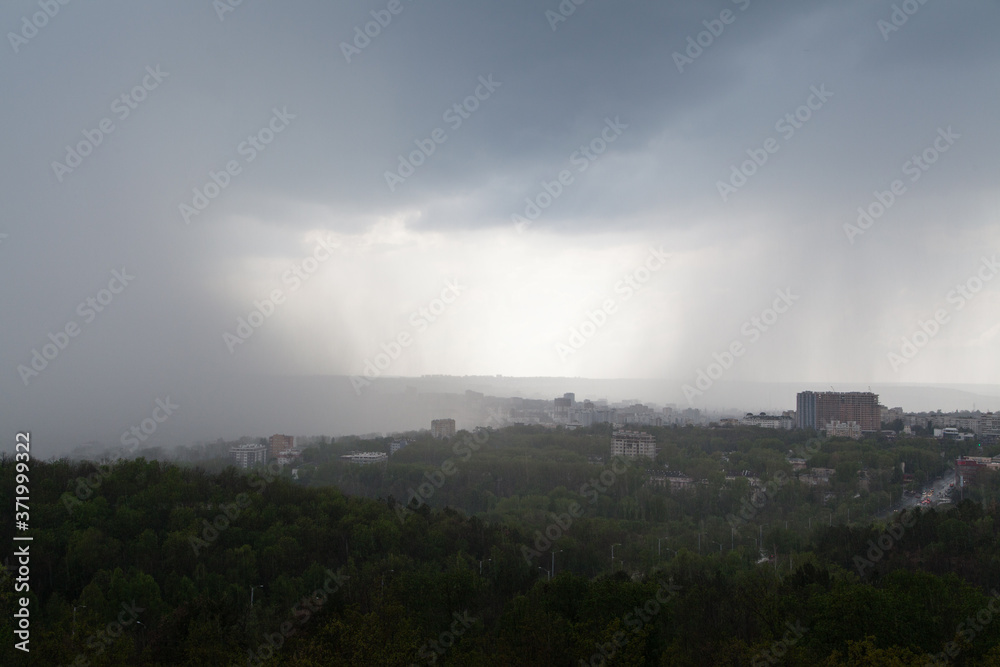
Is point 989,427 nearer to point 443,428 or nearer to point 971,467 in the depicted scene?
point 971,467

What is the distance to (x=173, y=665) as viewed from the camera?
29.2ft

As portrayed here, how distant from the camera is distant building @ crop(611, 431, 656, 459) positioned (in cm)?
4231

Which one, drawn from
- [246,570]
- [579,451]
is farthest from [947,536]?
[579,451]

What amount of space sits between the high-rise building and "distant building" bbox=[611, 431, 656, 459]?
23.3 meters

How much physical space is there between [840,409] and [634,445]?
2914 cm

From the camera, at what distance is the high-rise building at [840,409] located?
59.6 m

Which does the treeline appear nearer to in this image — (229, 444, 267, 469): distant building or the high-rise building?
(229, 444, 267, 469): distant building

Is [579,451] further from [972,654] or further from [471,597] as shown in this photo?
[972,654]

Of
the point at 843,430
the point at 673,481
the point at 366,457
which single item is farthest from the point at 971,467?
the point at 366,457

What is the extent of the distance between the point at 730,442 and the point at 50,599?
39864 mm

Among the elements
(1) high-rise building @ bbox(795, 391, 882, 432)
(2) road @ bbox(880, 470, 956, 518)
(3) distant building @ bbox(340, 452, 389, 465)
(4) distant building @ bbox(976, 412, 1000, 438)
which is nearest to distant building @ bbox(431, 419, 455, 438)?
(3) distant building @ bbox(340, 452, 389, 465)

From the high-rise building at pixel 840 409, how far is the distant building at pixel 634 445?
23.3 metres

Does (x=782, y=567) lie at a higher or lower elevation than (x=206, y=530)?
lower

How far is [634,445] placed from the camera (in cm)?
4362
